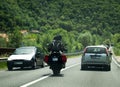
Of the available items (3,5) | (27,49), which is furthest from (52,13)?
(27,49)

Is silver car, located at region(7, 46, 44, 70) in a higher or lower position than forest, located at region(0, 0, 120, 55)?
lower

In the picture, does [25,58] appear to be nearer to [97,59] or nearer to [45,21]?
[97,59]

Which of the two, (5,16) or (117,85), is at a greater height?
(5,16)

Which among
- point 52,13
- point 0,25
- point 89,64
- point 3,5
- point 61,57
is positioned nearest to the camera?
point 61,57

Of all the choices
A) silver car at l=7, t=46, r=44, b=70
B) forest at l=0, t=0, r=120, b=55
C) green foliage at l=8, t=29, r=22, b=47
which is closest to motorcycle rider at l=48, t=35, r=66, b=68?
silver car at l=7, t=46, r=44, b=70

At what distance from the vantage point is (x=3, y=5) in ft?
449

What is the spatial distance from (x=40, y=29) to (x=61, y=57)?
17472 cm

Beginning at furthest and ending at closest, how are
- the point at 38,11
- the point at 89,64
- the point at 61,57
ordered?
the point at 38,11, the point at 89,64, the point at 61,57

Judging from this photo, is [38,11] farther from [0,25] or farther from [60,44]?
[60,44]

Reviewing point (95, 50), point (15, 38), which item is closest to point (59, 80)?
point (95, 50)

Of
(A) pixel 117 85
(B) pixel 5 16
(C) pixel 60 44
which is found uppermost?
(B) pixel 5 16

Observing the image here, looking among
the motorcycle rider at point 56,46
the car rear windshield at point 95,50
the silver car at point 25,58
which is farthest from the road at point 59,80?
the car rear windshield at point 95,50

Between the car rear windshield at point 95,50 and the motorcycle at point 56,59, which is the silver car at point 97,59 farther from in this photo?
the motorcycle at point 56,59

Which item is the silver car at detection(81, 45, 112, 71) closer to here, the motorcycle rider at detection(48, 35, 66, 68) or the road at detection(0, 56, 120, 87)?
the road at detection(0, 56, 120, 87)
